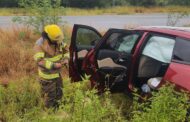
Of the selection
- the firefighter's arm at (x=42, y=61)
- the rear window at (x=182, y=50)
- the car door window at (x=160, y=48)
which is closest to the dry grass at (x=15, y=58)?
the firefighter's arm at (x=42, y=61)

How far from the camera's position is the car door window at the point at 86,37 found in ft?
26.7

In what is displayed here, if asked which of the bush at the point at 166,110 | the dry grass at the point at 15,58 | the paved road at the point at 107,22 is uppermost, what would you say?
the bush at the point at 166,110

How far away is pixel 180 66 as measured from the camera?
6215mm

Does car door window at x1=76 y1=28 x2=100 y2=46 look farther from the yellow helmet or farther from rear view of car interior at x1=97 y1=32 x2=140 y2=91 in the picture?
the yellow helmet

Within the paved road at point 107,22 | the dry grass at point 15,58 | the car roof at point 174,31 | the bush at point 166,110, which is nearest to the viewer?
the bush at point 166,110

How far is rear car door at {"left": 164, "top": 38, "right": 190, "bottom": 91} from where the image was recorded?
6056 millimetres

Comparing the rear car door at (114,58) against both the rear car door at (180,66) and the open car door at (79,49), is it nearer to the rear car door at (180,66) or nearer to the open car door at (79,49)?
the open car door at (79,49)

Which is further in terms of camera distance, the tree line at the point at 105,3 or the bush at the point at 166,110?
the tree line at the point at 105,3

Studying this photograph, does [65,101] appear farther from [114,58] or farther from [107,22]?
[107,22]

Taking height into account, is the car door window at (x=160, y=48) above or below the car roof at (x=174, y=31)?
below

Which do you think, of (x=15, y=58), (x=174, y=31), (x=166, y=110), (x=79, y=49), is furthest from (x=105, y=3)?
(x=166, y=110)

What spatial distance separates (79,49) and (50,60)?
2.68 ft

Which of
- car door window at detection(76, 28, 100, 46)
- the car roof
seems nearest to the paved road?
car door window at detection(76, 28, 100, 46)

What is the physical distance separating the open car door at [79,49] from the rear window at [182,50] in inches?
81.7
